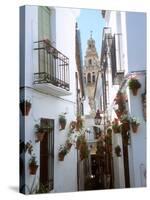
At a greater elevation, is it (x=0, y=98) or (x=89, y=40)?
(x=89, y=40)

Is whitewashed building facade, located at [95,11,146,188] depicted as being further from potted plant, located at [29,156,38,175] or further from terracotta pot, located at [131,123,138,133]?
potted plant, located at [29,156,38,175]

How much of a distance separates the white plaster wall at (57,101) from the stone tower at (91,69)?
0.40 ft

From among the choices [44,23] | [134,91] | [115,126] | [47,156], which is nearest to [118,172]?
[115,126]

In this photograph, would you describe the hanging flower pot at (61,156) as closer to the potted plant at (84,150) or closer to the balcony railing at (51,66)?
the potted plant at (84,150)

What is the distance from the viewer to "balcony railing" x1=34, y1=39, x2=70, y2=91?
3002 millimetres

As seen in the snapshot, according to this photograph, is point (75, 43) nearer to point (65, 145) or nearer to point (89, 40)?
point (89, 40)

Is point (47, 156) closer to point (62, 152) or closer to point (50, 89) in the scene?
point (62, 152)

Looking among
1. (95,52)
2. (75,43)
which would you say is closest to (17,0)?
(75,43)

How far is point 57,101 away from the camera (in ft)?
10.0

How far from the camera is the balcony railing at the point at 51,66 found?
9.85 feet

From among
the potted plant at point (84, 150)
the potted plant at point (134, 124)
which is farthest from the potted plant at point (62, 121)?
the potted plant at point (134, 124)

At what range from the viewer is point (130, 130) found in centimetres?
315

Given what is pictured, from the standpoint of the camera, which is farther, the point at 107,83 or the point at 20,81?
the point at 107,83

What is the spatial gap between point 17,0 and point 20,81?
0.72 meters
